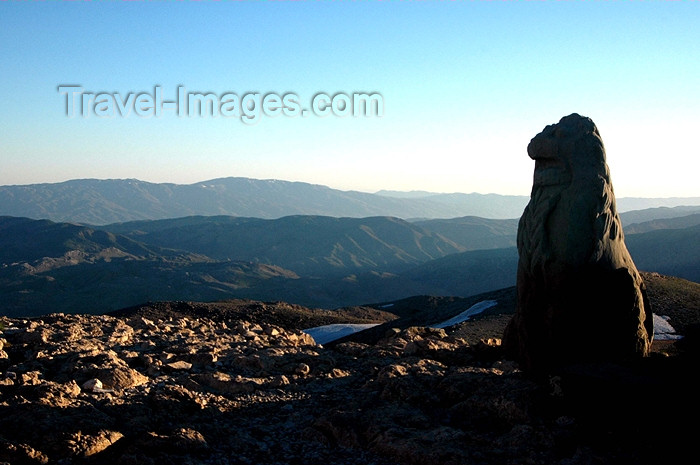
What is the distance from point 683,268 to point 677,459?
256ft

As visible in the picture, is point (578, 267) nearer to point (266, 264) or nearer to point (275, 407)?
point (275, 407)

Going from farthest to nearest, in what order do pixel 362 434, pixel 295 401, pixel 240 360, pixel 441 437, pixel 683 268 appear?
pixel 683 268, pixel 240 360, pixel 295 401, pixel 362 434, pixel 441 437

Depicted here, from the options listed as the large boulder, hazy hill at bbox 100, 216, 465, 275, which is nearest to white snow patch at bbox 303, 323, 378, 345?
the large boulder

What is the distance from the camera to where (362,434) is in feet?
26.1

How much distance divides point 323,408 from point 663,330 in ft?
45.2

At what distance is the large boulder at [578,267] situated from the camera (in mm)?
9094

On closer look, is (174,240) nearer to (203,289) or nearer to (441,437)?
(203,289)

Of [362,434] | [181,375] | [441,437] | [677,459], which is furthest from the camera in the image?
[181,375]

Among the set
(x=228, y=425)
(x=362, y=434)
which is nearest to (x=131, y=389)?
(x=228, y=425)

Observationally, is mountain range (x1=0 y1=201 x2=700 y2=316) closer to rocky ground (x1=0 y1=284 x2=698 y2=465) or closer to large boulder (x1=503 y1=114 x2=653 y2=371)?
rocky ground (x1=0 y1=284 x2=698 y2=465)

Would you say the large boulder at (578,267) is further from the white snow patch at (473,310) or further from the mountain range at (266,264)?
the mountain range at (266,264)

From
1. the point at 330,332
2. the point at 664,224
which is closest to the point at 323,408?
the point at 330,332

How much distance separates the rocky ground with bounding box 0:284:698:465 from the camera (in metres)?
6.82

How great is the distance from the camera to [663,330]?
1842 centimetres
